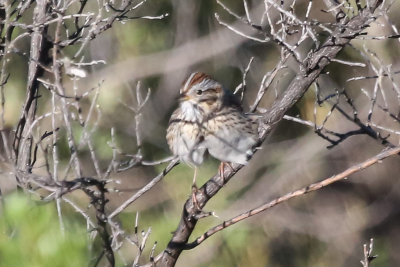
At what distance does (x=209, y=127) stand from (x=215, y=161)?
Result: 158 inches

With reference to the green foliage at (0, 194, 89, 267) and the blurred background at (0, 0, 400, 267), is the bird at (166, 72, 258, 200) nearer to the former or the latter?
the green foliage at (0, 194, 89, 267)

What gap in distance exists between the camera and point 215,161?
9750 mm

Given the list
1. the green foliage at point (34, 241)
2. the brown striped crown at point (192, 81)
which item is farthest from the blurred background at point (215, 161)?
the green foliage at point (34, 241)

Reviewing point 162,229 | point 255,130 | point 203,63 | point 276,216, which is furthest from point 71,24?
point 255,130

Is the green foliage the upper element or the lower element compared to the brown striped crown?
lower

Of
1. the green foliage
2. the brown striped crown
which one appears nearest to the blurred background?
the brown striped crown

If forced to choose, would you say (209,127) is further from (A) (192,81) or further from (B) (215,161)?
(B) (215,161)

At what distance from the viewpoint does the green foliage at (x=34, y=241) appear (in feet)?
9.05

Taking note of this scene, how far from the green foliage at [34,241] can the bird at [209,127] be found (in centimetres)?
254

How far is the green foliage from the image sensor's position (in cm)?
276

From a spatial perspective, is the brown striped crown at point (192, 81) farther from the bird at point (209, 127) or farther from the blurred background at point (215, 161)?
the blurred background at point (215, 161)

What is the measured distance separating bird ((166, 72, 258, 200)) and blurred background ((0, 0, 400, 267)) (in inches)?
126

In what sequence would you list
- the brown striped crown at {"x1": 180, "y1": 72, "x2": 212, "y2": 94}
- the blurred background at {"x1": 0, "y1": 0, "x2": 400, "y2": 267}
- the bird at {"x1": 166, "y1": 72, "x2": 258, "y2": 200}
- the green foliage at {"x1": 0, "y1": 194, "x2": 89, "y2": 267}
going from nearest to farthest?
the green foliage at {"x1": 0, "y1": 194, "x2": 89, "y2": 267} < the bird at {"x1": 166, "y1": 72, "x2": 258, "y2": 200} < the brown striped crown at {"x1": 180, "y1": 72, "x2": 212, "y2": 94} < the blurred background at {"x1": 0, "y1": 0, "x2": 400, "y2": 267}

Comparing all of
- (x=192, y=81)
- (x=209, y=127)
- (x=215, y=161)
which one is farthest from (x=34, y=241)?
(x=215, y=161)
